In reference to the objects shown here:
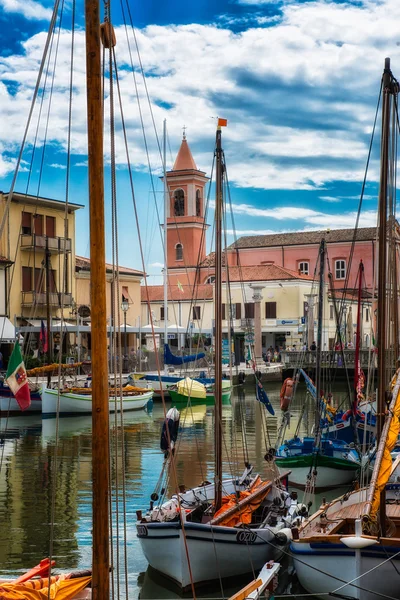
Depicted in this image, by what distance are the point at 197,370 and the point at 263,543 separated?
38.4 metres

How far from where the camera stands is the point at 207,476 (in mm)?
22938

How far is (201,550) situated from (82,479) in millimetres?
10686

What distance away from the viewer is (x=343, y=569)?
38.4 feet

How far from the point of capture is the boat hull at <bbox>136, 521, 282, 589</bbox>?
41.9ft

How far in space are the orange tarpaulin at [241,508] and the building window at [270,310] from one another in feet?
179

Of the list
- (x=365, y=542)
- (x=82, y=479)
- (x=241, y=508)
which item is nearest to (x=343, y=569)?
(x=365, y=542)

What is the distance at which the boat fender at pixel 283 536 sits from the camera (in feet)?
44.4

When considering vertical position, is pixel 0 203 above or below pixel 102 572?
above

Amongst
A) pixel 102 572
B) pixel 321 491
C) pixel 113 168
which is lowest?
pixel 321 491

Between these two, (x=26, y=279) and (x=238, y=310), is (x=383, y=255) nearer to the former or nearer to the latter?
(x=26, y=279)

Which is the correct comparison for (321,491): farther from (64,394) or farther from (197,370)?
(197,370)

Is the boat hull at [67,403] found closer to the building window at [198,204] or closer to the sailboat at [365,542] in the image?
the sailboat at [365,542]

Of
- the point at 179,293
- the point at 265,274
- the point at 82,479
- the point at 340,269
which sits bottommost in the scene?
the point at 82,479

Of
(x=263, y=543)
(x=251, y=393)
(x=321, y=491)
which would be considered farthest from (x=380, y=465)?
(x=251, y=393)
